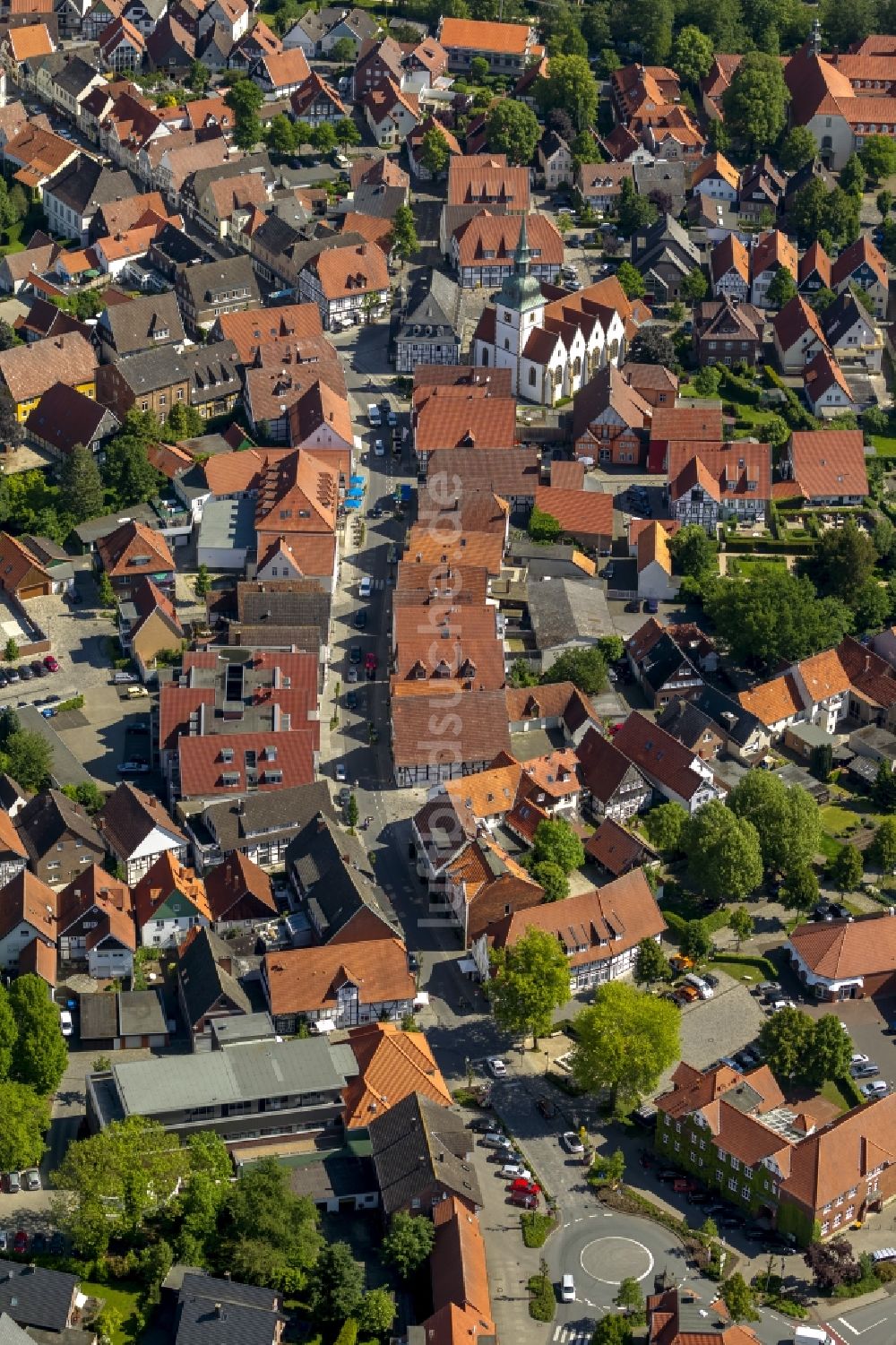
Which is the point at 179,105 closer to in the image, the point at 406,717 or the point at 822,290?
the point at 822,290

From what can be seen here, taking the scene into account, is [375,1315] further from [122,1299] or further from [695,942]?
[695,942]

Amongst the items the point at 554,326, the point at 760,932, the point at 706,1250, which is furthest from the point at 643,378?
the point at 706,1250

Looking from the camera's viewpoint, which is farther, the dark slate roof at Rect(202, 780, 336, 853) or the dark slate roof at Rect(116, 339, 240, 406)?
the dark slate roof at Rect(116, 339, 240, 406)

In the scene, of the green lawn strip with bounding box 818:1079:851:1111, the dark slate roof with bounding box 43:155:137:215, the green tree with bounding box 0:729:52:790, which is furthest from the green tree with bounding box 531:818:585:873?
the dark slate roof with bounding box 43:155:137:215

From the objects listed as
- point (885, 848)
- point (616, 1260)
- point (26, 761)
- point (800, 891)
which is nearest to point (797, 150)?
point (885, 848)

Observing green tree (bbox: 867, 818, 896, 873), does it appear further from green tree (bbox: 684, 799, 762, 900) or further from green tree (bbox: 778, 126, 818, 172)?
green tree (bbox: 778, 126, 818, 172)

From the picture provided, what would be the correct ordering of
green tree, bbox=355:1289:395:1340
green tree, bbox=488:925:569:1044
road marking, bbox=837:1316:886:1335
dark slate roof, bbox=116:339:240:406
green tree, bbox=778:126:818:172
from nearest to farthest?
1. green tree, bbox=355:1289:395:1340
2. road marking, bbox=837:1316:886:1335
3. green tree, bbox=488:925:569:1044
4. dark slate roof, bbox=116:339:240:406
5. green tree, bbox=778:126:818:172
